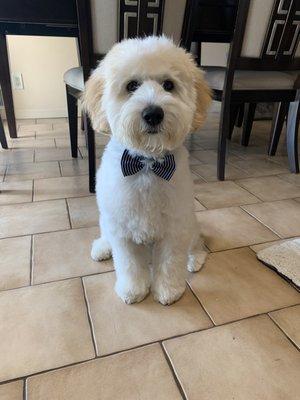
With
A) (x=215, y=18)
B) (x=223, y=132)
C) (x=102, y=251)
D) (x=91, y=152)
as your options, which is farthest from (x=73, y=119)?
(x=102, y=251)

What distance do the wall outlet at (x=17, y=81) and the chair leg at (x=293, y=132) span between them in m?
2.57

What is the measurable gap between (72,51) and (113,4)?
206 cm

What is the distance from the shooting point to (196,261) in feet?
3.82

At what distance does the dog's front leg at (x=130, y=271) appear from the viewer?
971mm

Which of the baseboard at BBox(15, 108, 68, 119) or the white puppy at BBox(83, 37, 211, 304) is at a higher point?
the white puppy at BBox(83, 37, 211, 304)

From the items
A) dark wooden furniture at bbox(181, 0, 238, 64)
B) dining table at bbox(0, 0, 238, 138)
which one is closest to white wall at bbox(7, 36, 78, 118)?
dining table at bbox(0, 0, 238, 138)

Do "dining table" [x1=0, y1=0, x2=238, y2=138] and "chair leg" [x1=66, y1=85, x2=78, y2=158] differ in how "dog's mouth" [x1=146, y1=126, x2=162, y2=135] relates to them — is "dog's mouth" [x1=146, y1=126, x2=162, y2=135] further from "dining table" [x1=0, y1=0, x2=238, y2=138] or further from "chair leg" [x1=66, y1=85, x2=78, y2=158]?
"chair leg" [x1=66, y1=85, x2=78, y2=158]

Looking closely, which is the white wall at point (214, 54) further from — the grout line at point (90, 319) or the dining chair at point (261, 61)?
the grout line at point (90, 319)

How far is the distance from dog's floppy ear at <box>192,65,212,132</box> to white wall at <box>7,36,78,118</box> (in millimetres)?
2689

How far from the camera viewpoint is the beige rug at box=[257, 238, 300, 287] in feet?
3.67

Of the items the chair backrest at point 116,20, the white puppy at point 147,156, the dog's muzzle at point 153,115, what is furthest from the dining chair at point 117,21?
the dog's muzzle at point 153,115

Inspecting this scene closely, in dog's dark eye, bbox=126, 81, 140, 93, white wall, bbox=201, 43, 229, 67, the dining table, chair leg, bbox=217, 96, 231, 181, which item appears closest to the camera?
dog's dark eye, bbox=126, 81, 140, 93

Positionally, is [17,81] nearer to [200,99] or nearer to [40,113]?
[40,113]

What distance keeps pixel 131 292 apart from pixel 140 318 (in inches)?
3.2
